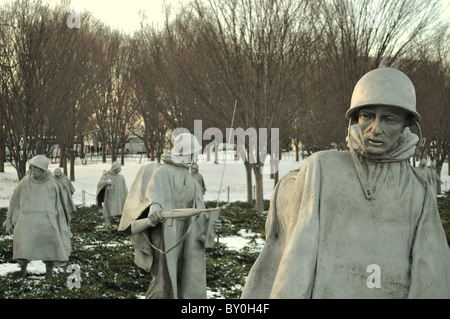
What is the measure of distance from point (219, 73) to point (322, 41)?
10.9 ft

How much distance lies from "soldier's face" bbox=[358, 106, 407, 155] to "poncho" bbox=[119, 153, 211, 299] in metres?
5.71

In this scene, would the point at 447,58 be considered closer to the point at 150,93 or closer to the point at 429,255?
the point at 150,93

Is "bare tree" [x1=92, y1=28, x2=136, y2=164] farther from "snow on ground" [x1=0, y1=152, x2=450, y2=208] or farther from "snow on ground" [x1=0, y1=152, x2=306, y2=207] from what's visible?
"snow on ground" [x1=0, y1=152, x2=450, y2=208]

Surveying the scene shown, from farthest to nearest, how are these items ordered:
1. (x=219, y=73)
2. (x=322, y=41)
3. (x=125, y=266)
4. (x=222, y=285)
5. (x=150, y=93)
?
(x=150, y=93), (x=219, y=73), (x=322, y=41), (x=125, y=266), (x=222, y=285)

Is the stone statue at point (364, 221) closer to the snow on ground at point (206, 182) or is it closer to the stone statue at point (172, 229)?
the stone statue at point (172, 229)

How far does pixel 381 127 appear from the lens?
233 centimetres

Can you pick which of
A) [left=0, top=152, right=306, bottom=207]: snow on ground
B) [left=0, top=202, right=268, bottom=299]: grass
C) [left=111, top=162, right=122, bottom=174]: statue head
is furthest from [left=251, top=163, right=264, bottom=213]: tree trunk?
[left=111, top=162, right=122, bottom=174]: statue head

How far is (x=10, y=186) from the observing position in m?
32.1

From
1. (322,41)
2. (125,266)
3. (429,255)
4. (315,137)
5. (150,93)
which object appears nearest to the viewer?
(429,255)

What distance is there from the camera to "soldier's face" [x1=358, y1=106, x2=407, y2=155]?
231cm

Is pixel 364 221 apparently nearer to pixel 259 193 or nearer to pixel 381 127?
pixel 381 127

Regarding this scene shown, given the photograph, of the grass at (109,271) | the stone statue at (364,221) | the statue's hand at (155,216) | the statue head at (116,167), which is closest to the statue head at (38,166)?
the grass at (109,271)

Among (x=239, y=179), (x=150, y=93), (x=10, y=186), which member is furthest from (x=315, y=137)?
(x=10, y=186)

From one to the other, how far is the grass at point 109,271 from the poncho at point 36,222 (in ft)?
1.29
